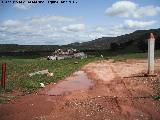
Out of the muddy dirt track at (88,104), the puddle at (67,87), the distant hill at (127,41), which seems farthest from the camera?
the distant hill at (127,41)

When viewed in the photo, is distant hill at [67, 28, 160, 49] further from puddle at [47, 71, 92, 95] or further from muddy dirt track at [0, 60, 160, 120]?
muddy dirt track at [0, 60, 160, 120]

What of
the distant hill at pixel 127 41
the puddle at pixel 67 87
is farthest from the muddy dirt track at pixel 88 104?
the distant hill at pixel 127 41

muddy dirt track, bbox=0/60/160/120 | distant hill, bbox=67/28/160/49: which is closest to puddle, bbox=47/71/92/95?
muddy dirt track, bbox=0/60/160/120

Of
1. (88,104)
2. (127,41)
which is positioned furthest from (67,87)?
(127,41)

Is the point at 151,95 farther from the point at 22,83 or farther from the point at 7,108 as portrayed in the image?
the point at 22,83

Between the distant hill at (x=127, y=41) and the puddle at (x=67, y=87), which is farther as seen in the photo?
the distant hill at (x=127, y=41)

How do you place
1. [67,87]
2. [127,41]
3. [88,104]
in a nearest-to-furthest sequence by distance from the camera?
[88,104], [67,87], [127,41]

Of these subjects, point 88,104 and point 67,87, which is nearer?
point 88,104

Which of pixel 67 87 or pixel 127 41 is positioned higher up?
pixel 127 41

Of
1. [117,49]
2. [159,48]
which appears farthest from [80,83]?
[117,49]

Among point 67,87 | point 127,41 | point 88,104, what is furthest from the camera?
point 127,41

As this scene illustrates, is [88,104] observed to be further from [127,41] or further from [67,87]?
[127,41]

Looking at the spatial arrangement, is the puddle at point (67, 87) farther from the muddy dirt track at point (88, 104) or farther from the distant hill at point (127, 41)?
the distant hill at point (127, 41)

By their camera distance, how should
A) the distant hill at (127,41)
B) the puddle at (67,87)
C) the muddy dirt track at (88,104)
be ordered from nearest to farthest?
the muddy dirt track at (88,104)
the puddle at (67,87)
the distant hill at (127,41)
